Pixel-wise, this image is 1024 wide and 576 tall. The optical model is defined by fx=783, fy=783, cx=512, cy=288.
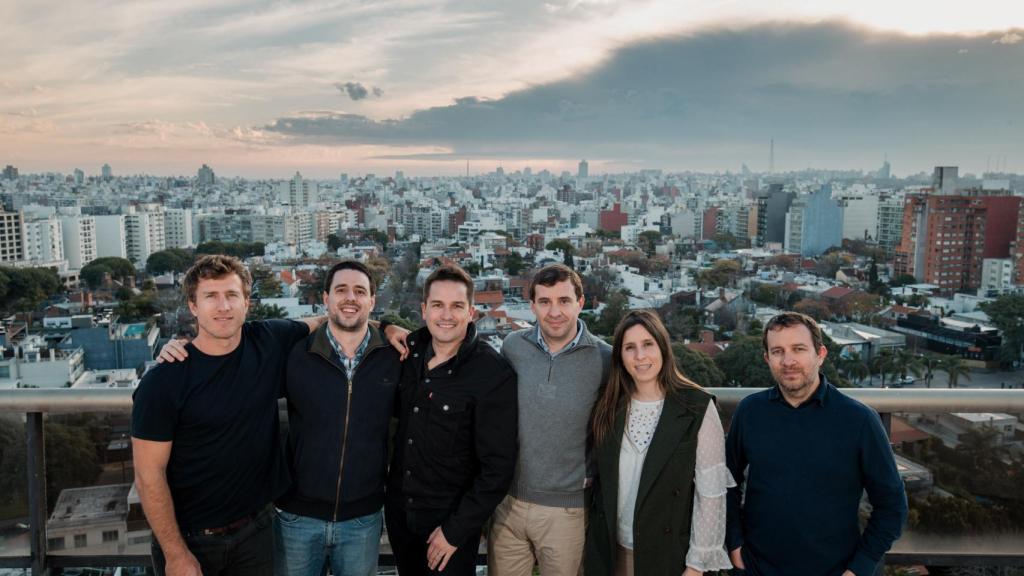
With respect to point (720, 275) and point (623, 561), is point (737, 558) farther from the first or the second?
point (720, 275)

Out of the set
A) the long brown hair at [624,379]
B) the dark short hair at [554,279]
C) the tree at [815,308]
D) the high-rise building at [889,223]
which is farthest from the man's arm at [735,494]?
the high-rise building at [889,223]

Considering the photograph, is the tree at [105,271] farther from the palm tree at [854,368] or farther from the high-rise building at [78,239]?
the palm tree at [854,368]

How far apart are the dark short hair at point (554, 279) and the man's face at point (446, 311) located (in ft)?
0.41

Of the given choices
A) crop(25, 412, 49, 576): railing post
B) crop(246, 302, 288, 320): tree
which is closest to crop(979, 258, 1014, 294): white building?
crop(246, 302, 288, 320): tree

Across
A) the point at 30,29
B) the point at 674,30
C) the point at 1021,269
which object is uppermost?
the point at 674,30

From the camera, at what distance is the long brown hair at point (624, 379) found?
4.38 ft

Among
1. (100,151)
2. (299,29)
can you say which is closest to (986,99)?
(299,29)

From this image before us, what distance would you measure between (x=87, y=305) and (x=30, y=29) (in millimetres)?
11122

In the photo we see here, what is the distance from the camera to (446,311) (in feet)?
4.50

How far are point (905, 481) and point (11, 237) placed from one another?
1849 inches

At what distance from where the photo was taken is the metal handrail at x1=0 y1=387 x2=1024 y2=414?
4.78 feet

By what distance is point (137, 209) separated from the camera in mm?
56875

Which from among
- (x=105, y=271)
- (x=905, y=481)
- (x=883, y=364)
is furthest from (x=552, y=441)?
(x=105, y=271)

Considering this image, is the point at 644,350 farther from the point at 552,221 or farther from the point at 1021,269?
the point at 552,221
